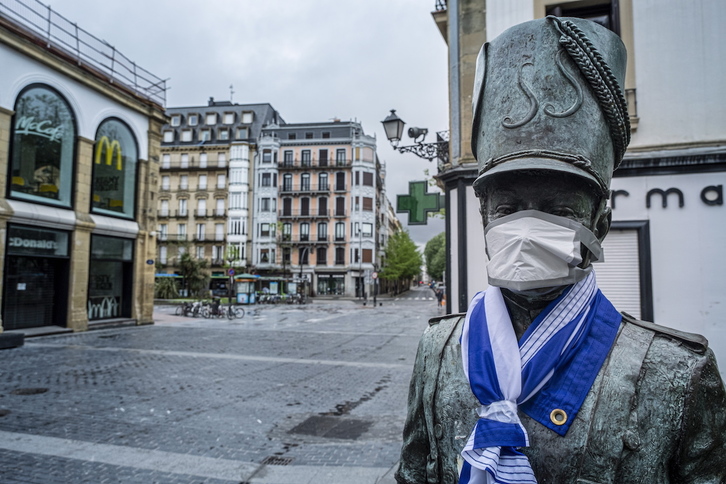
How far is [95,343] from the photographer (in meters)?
14.1

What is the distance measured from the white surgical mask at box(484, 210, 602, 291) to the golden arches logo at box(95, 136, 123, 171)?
800 inches

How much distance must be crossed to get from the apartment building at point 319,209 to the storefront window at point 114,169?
34.5m

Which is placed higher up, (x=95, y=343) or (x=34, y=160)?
(x=34, y=160)

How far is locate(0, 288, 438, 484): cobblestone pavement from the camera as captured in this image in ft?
15.8

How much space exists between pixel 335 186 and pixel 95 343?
142ft

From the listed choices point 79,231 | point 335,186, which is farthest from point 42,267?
point 335,186

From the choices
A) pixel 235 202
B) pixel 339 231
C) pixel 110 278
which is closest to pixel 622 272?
pixel 110 278

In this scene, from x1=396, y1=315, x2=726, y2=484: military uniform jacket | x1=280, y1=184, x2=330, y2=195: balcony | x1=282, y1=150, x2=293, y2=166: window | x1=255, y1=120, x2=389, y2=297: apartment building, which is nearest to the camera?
x1=396, y1=315, x2=726, y2=484: military uniform jacket

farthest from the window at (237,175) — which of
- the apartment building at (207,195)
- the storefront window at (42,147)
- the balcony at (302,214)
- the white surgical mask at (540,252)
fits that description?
the white surgical mask at (540,252)

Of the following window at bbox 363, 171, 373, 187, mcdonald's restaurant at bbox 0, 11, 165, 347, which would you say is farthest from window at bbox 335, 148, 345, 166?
mcdonald's restaurant at bbox 0, 11, 165, 347

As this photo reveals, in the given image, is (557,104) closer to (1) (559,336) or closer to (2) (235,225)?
(1) (559,336)

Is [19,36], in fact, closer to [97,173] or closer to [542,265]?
[97,173]

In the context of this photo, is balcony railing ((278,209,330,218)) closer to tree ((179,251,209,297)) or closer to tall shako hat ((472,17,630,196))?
tree ((179,251,209,297))

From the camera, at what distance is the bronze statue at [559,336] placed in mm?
1275
